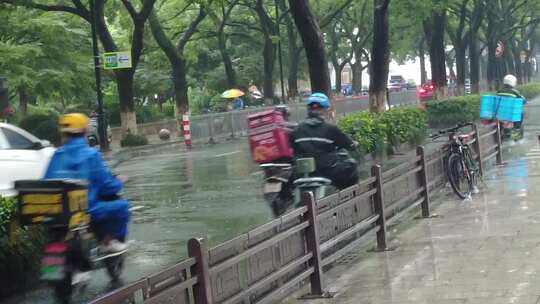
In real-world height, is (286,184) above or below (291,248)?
above

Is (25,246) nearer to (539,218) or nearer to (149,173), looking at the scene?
(539,218)

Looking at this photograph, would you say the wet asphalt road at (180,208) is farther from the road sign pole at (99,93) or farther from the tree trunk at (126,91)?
the tree trunk at (126,91)

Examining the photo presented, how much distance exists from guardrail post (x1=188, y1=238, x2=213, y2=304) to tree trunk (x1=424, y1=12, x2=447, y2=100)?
2921 cm

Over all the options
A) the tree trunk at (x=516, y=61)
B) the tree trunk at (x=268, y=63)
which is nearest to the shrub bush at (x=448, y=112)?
the tree trunk at (x=268, y=63)

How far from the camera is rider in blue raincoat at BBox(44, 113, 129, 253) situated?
8.05 m

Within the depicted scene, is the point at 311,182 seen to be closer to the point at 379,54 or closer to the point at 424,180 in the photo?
the point at 424,180

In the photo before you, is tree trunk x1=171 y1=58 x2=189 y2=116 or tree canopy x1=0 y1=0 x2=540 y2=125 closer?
tree canopy x1=0 y1=0 x2=540 y2=125

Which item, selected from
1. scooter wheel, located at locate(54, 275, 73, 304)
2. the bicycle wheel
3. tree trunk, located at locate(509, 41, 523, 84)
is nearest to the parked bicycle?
the bicycle wheel

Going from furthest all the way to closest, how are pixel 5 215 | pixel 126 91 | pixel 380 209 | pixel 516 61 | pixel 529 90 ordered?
pixel 516 61 → pixel 529 90 → pixel 126 91 → pixel 380 209 → pixel 5 215

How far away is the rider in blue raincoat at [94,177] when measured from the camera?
26.4 feet

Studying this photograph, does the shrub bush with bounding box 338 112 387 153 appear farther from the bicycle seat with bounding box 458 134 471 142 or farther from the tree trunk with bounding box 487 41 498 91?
the tree trunk with bounding box 487 41 498 91

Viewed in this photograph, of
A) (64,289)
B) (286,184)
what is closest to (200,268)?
(64,289)

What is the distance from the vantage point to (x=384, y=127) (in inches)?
805

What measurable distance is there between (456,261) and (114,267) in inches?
134
